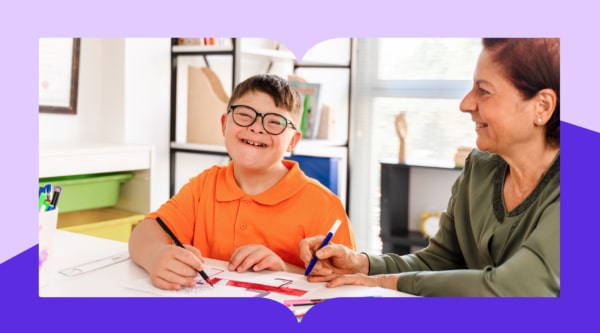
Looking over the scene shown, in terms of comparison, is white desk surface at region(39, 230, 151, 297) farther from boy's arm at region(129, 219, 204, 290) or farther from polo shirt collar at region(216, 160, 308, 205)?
polo shirt collar at region(216, 160, 308, 205)

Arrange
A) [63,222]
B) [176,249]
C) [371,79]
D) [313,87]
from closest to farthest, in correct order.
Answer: [176,249]
[63,222]
[371,79]
[313,87]

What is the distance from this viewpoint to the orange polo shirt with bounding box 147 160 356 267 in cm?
129

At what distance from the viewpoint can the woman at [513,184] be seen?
0.99m

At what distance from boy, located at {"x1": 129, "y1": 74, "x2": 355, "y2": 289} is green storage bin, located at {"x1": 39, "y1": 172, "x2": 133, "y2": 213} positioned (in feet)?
0.36

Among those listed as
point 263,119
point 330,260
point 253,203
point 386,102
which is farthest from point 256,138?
point 386,102

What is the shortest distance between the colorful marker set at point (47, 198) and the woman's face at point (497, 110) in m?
0.67

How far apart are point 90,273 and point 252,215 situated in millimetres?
314

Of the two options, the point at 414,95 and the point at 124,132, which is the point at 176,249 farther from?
the point at 414,95

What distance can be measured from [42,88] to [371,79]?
824 mm

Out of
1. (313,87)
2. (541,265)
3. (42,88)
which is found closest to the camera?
(541,265)

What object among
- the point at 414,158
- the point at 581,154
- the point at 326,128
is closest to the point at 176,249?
the point at 581,154

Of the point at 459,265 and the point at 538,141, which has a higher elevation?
the point at 538,141

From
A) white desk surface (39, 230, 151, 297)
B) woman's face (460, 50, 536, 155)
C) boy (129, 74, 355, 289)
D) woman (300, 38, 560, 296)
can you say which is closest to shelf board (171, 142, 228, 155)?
boy (129, 74, 355, 289)

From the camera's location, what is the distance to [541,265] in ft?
3.24
